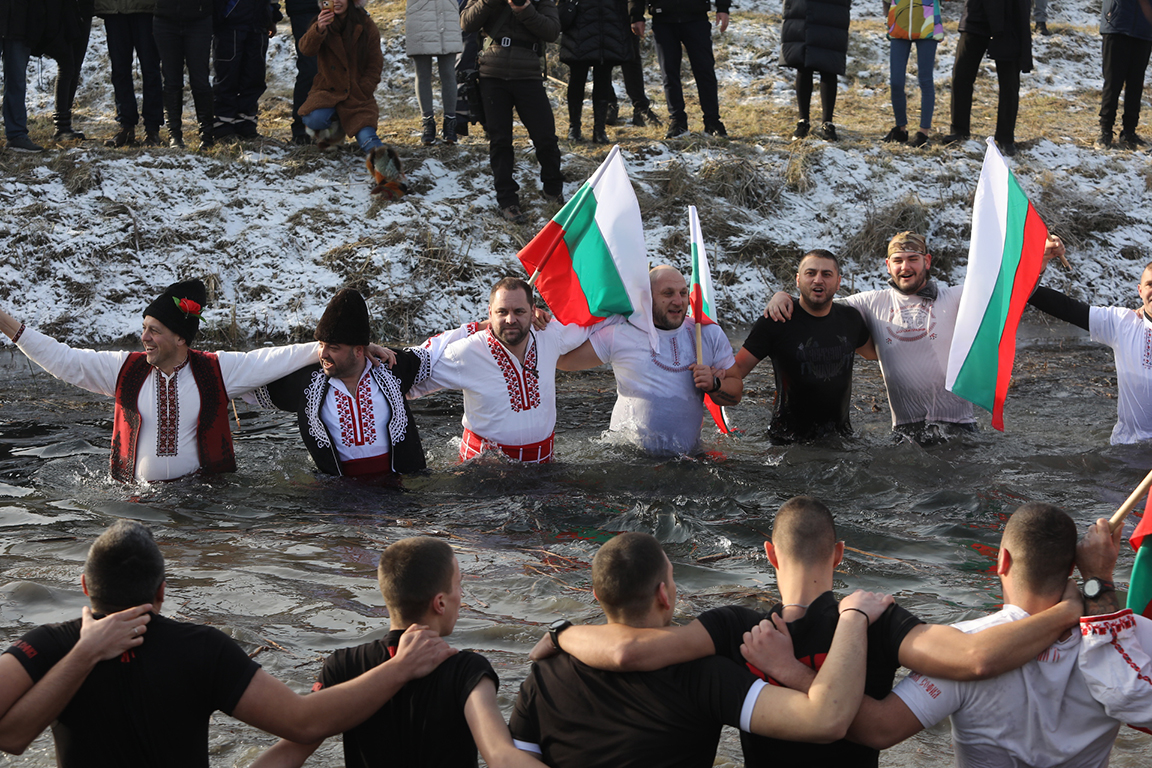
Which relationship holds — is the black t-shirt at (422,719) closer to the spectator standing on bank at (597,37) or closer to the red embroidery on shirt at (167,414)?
the red embroidery on shirt at (167,414)

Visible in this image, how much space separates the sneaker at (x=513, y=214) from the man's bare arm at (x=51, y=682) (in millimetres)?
10364

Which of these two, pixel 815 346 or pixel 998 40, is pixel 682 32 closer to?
pixel 998 40

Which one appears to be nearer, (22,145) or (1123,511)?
(1123,511)

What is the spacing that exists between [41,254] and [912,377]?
30.8 ft

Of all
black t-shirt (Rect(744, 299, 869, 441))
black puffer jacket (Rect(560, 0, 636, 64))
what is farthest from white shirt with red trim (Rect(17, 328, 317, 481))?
black puffer jacket (Rect(560, 0, 636, 64))

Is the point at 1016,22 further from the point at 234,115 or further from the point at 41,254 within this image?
the point at 41,254

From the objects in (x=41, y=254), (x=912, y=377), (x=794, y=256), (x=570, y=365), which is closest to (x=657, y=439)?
(x=570, y=365)

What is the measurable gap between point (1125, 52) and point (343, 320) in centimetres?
1156

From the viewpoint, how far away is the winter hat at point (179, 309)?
657cm

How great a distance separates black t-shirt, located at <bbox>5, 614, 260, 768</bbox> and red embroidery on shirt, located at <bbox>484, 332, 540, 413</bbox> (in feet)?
14.3

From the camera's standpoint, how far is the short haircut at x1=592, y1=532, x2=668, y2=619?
3.00 metres

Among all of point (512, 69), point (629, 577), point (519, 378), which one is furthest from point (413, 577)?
point (512, 69)

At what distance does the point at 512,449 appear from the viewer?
24.4 feet

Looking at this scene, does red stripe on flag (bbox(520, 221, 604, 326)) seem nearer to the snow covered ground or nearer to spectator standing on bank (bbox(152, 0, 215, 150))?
the snow covered ground
